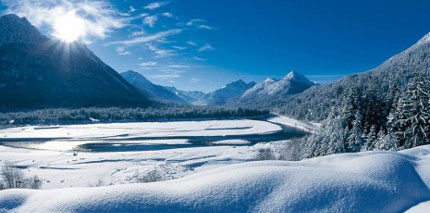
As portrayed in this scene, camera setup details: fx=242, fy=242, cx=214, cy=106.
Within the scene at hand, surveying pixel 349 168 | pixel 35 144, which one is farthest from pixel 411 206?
pixel 35 144

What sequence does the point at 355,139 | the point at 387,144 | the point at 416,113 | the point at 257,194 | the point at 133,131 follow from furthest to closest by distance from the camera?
the point at 133,131, the point at 355,139, the point at 416,113, the point at 387,144, the point at 257,194

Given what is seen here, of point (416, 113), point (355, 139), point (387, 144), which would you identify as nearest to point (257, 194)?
point (387, 144)

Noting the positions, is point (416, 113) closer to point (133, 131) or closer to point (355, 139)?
point (355, 139)

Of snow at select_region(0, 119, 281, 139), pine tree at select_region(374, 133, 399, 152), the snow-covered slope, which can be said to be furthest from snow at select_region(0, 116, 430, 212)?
snow at select_region(0, 119, 281, 139)

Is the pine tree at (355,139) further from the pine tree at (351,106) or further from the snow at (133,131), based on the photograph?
the snow at (133,131)

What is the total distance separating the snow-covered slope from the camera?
19.7 feet

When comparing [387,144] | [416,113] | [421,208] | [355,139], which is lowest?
[355,139]

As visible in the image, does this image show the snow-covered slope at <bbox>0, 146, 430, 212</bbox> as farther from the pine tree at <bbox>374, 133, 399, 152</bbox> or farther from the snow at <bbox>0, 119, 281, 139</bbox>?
the snow at <bbox>0, 119, 281, 139</bbox>

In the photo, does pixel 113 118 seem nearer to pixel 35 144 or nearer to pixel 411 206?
pixel 35 144

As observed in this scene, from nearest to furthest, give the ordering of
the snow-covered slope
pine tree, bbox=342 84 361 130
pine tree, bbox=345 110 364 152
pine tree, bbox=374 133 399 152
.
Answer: the snow-covered slope
pine tree, bbox=374 133 399 152
pine tree, bbox=345 110 364 152
pine tree, bbox=342 84 361 130

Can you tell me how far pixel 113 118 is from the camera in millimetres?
163750

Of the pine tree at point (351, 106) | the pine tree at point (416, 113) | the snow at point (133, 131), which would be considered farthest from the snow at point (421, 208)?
the snow at point (133, 131)

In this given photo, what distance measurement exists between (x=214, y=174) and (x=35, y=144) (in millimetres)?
98251

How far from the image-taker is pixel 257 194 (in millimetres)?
6414
